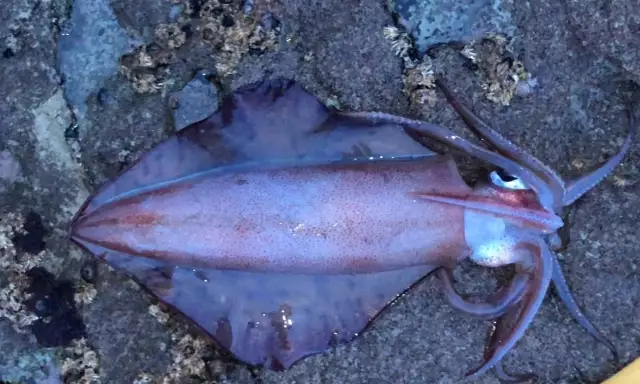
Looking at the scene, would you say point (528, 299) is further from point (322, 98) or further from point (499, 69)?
point (322, 98)

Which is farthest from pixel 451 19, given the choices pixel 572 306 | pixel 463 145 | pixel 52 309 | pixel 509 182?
pixel 52 309

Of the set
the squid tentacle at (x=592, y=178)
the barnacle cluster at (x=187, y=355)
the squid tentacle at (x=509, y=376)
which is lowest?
the squid tentacle at (x=509, y=376)

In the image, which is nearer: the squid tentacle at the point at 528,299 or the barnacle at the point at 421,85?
the squid tentacle at the point at 528,299

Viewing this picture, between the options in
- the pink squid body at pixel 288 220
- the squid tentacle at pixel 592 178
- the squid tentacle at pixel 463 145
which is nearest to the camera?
the pink squid body at pixel 288 220

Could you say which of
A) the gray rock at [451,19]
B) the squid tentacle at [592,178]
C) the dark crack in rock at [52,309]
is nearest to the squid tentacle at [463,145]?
the squid tentacle at [592,178]

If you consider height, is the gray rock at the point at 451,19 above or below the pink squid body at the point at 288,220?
above

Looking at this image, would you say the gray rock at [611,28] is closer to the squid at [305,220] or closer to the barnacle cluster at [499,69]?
the barnacle cluster at [499,69]

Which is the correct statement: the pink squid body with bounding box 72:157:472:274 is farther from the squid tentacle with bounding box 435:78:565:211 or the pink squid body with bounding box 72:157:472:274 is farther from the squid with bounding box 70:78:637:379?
the squid tentacle with bounding box 435:78:565:211

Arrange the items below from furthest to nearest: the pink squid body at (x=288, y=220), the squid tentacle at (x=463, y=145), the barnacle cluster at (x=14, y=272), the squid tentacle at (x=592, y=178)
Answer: the barnacle cluster at (x=14, y=272), the squid tentacle at (x=592, y=178), the squid tentacle at (x=463, y=145), the pink squid body at (x=288, y=220)
